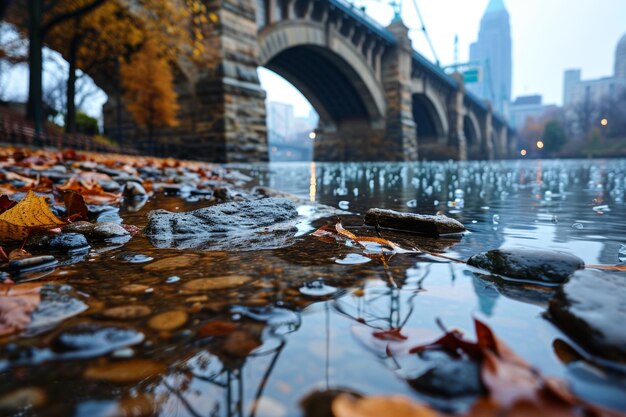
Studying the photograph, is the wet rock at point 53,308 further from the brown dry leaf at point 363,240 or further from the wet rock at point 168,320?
the brown dry leaf at point 363,240

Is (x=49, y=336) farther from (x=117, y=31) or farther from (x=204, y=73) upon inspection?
(x=117, y=31)

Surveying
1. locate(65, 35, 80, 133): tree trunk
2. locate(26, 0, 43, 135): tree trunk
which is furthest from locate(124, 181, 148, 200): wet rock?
locate(65, 35, 80, 133): tree trunk

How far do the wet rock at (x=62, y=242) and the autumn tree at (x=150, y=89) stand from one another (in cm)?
1330

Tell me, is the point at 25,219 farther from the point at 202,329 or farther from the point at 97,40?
the point at 97,40

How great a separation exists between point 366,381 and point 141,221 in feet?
5.93

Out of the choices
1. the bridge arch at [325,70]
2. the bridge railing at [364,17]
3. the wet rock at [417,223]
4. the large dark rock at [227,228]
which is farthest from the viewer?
the bridge railing at [364,17]

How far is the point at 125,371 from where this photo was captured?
588 mm

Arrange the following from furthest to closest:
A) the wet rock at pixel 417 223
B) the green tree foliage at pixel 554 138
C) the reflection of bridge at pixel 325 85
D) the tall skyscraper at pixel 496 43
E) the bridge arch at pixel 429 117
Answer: the tall skyscraper at pixel 496 43, the green tree foliage at pixel 554 138, the bridge arch at pixel 429 117, the reflection of bridge at pixel 325 85, the wet rock at pixel 417 223

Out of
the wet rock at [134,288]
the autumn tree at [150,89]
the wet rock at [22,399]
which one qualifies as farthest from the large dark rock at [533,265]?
the autumn tree at [150,89]

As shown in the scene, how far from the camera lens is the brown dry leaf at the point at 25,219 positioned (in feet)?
4.53

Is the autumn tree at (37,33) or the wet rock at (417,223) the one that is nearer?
the wet rock at (417,223)

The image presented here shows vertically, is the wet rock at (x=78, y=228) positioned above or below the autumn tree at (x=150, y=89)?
below

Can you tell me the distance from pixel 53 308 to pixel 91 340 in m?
0.22

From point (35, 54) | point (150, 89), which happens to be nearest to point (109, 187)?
point (35, 54)
